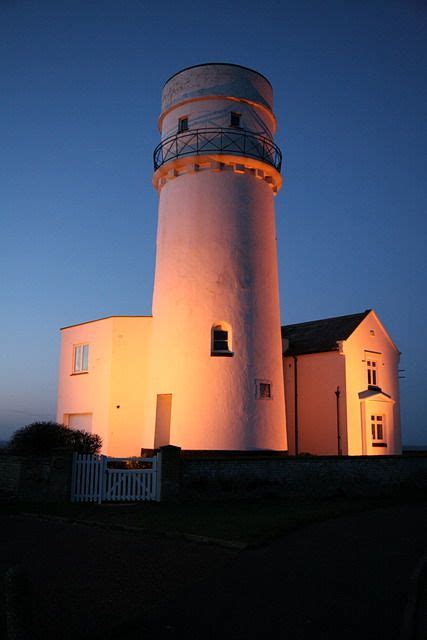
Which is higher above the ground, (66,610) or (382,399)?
(382,399)

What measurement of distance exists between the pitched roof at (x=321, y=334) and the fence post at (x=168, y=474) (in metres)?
13.3

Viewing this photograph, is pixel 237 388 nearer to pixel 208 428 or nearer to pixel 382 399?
pixel 208 428

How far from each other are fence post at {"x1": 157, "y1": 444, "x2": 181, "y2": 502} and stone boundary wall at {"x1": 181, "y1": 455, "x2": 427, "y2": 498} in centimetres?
27

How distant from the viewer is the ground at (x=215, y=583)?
654 cm

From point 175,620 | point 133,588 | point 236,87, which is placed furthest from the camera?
point 236,87

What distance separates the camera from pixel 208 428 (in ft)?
70.3

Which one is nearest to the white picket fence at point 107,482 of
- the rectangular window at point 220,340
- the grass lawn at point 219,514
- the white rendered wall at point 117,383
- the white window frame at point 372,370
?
the grass lawn at point 219,514

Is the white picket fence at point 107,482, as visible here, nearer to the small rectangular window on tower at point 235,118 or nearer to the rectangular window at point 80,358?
the rectangular window at point 80,358

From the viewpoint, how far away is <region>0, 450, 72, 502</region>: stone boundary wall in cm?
1711

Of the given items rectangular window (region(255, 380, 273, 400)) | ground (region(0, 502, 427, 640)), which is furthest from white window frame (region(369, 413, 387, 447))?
ground (region(0, 502, 427, 640))

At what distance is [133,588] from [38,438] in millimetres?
13330

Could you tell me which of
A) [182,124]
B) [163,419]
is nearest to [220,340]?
[163,419]

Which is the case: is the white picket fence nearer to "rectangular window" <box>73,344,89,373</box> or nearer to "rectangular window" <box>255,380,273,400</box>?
"rectangular window" <box>255,380,273,400</box>

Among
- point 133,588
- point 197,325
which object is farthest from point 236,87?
point 133,588
